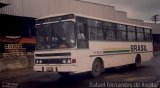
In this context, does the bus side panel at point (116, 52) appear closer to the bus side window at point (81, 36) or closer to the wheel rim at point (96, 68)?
the wheel rim at point (96, 68)

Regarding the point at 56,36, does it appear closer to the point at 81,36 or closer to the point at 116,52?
the point at 81,36

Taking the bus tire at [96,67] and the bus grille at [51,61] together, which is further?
the bus tire at [96,67]

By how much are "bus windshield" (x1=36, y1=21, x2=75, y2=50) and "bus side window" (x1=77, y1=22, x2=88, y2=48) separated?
38 centimetres

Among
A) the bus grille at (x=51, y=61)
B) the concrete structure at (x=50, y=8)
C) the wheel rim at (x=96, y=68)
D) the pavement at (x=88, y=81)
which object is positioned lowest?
the pavement at (x=88, y=81)

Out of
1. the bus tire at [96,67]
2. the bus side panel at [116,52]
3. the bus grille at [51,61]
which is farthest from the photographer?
the bus side panel at [116,52]

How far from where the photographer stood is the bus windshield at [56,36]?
1231 centimetres

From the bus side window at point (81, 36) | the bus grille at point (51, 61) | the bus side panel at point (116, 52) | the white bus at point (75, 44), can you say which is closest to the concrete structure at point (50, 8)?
the white bus at point (75, 44)

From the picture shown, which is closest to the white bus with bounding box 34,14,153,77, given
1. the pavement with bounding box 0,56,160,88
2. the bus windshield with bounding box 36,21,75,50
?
the bus windshield with bounding box 36,21,75,50

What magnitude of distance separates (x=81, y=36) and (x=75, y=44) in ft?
2.64

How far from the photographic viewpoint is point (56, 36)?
497 inches

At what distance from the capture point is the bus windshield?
12.3 m

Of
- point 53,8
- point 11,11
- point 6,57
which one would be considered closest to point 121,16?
point 53,8

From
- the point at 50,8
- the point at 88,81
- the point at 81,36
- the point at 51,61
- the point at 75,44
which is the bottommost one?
the point at 88,81

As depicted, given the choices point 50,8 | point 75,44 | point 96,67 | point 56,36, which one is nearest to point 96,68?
point 96,67
